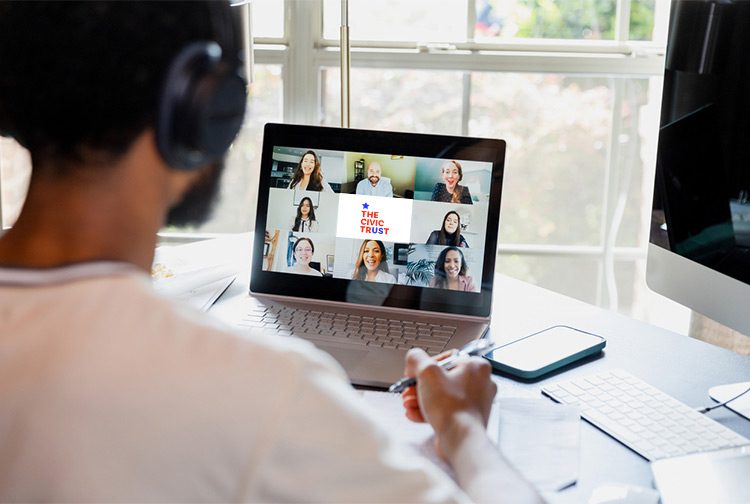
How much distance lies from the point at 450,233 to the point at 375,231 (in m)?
0.12

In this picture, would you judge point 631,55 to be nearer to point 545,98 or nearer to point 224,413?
point 545,98

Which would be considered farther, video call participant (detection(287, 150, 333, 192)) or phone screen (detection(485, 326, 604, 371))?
video call participant (detection(287, 150, 333, 192))

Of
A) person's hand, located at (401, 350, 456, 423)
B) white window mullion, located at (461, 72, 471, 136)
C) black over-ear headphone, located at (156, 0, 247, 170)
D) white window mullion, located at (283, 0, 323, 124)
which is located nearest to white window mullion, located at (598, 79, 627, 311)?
white window mullion, located at (461, 72, 471, 136)

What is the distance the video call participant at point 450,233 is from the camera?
4.33 feet

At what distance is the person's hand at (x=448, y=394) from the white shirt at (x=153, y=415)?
379mm

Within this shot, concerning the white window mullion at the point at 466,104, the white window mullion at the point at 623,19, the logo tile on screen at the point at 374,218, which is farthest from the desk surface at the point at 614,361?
the white window mullion at the point at 623,19

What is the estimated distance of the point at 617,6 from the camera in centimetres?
215

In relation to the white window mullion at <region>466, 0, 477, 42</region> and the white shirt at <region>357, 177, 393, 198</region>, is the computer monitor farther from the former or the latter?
the white window mullion at <region>466, 0, 477, 42</region>

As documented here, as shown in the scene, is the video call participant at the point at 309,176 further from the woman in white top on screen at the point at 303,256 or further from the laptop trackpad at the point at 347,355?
the laptop trackpad at the point at 347,355

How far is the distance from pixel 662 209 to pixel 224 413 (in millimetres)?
915

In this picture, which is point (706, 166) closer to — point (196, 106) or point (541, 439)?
point (541, 439)

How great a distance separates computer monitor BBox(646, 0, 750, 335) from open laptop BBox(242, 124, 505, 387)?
0.82ft

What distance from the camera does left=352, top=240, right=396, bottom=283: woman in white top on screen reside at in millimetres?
1339

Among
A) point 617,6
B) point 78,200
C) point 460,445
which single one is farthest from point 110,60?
point 617,6
